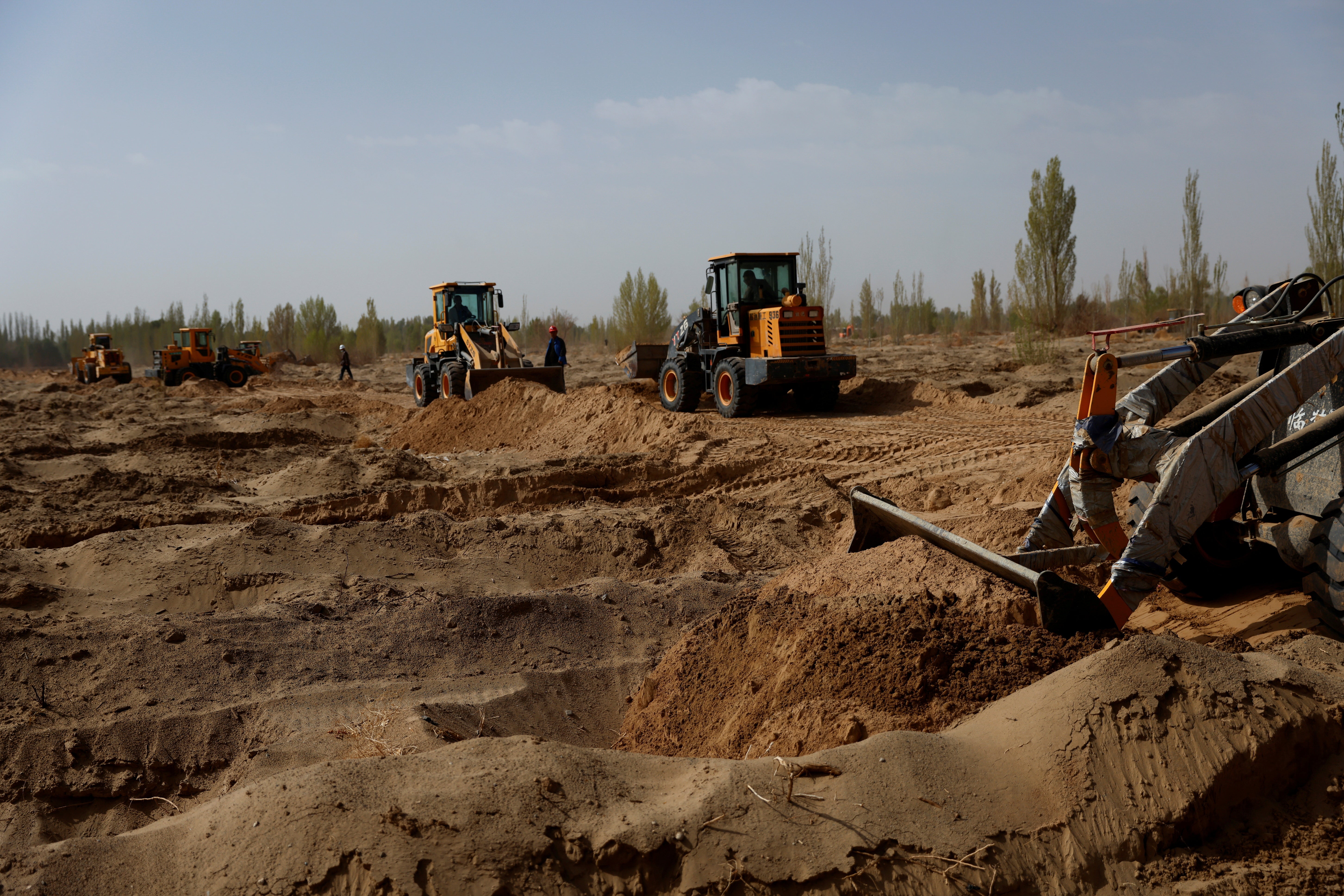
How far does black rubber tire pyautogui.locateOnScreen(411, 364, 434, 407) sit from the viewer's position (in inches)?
721

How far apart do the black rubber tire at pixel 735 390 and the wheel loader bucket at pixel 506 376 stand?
302 centimetres

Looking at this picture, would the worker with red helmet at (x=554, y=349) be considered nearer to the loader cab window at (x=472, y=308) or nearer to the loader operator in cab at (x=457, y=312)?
the loader cab window at (x=472, y=308)

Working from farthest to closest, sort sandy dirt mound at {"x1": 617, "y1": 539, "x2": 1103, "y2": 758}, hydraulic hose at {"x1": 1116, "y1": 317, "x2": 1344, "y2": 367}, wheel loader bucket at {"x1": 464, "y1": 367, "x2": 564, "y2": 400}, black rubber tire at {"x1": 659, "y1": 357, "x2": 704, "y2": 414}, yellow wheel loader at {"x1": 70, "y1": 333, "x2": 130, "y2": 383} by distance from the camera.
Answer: yellow wheel loader at {"x1": 70, "y1": 333, "x2": 130, "y2": 383} < black rubber tire at {"x1": 659, "y1": 357, "x2": 704, "y2": 414} < wheel loader bucket at {"x1": 464, "y1": 367, "x2": 564, "y2": 400} < hydraulic hose at {"x1": 1116, "y1": 317, "x2": 1344, "y2": 367} < sandy dirt mound at {"x1": 617, "y1": 539, "x2": 1103, "y2": 758}

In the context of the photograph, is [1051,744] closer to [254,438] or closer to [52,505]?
[52,505]

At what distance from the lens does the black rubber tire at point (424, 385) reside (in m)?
18.3

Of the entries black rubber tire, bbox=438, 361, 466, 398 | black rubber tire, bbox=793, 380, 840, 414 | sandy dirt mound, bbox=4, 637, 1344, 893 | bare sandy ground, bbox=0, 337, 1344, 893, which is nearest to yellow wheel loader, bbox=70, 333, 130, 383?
black rubber tire, bbox=438, 361, 466, 398

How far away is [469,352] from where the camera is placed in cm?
1691

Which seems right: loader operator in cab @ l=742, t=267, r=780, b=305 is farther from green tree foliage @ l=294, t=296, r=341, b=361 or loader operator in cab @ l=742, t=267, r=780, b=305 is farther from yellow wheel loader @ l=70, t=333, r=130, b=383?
green tree foliage @ l=294, t=296, r=341, b=361

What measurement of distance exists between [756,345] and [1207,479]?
37.7 feet

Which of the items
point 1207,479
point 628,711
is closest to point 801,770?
point 628,711

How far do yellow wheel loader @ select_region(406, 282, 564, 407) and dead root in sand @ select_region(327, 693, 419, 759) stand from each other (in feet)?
38.1

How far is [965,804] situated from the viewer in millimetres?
2387

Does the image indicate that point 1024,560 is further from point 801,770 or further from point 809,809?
point 809,809

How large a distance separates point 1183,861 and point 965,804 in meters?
0.57
